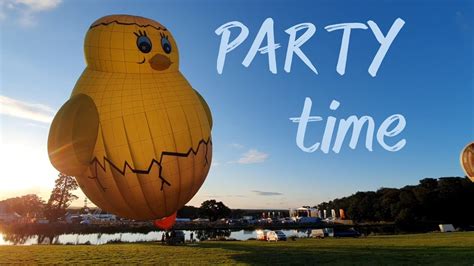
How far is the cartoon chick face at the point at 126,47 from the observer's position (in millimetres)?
12656

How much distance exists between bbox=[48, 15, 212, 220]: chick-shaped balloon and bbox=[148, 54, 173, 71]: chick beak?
0.03 metres

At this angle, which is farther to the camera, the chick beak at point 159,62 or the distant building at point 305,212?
the distant building at point 305,212

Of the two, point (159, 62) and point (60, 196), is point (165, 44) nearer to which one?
point (159, 62)

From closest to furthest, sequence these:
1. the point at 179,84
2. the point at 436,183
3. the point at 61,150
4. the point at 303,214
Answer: the point at 61,150
the point at 179,84
the point at 436,183
the point at 303,214

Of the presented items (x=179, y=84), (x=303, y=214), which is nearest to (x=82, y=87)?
(x=179, y=84)

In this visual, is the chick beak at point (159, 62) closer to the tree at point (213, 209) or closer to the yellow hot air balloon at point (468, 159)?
the yellow hot air balloon at point (468, 159)

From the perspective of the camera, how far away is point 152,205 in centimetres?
1254

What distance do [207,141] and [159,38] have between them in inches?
155

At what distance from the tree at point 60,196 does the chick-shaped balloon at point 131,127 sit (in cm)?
5581

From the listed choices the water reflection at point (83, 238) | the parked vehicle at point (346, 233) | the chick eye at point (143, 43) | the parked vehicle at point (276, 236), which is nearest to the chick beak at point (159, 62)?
the chick eye at point (143, 43)

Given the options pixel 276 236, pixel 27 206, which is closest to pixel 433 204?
pixel 276 236

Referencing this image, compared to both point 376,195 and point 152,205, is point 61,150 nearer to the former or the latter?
point 152,205

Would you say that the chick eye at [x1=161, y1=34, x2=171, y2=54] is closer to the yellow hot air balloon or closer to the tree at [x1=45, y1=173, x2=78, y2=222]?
the yellow hot air balloon

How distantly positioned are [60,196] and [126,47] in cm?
6281
